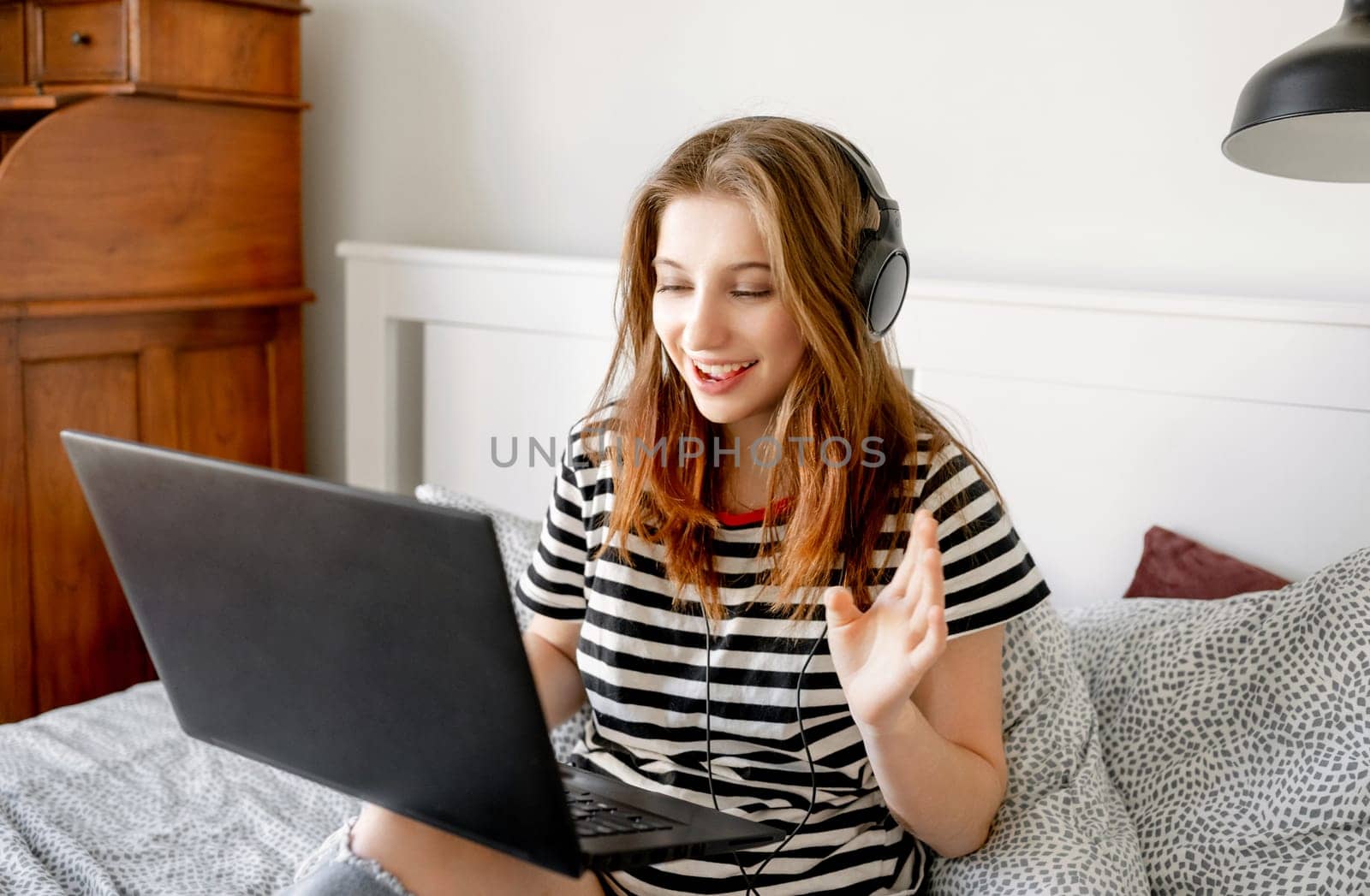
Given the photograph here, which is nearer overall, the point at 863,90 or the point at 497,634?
the point at 497,634

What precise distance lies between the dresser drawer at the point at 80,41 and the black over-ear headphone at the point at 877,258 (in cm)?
136

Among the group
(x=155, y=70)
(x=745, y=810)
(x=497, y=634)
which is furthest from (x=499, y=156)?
(x=497, y=634)

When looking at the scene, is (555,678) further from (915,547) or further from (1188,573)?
(1188,573)

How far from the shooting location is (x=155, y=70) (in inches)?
76.4

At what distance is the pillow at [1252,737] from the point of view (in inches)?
41.9

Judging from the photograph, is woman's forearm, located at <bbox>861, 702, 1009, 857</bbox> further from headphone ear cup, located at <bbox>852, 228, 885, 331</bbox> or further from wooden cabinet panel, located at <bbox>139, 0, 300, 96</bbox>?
wooden cabinet panel, located at <bbox>139, 0, 300, 96</bbox>

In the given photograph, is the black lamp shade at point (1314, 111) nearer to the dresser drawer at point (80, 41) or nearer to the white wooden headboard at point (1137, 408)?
the white wooden headboard at point (1137, 408)

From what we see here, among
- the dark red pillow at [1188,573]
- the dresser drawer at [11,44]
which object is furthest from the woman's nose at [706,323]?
the dresser drawer at [11,44]

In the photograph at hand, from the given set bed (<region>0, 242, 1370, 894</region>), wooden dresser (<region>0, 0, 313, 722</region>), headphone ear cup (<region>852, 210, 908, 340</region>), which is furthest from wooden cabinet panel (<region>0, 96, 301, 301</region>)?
A: headphone ear cup (<region>852, 210, 908, 340</region>)

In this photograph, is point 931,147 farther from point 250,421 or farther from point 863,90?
point 250,421

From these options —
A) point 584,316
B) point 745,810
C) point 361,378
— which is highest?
point 584,316

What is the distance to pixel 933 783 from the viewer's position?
96cm

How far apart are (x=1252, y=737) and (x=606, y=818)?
24.2 inches

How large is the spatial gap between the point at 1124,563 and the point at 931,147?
0.60 metres
